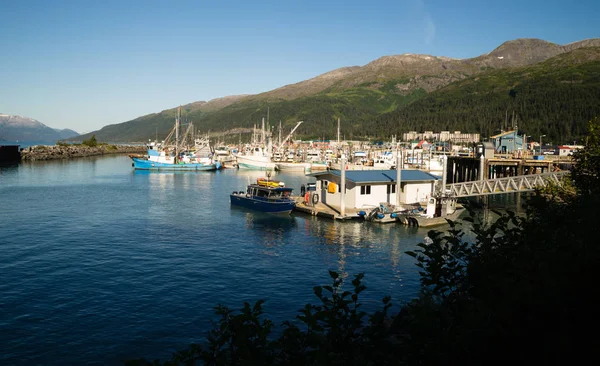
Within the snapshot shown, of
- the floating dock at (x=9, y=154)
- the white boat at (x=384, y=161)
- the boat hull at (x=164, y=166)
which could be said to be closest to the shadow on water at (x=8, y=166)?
the floating dock at (x=9, y=154)

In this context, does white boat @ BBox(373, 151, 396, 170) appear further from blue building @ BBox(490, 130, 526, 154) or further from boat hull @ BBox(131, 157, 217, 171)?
boat hull @ BBox(131, 157, 217, 171)

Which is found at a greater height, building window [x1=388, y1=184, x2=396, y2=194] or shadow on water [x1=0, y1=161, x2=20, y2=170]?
building window [x1=388, y1=184, x2=396, y2=194]

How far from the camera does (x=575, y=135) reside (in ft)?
486

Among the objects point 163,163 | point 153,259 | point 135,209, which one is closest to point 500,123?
point 163,163

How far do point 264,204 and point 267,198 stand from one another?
95 centimetres

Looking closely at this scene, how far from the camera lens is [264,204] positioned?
178 ft

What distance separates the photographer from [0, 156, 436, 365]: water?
20719mm

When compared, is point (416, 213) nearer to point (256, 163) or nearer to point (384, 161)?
point (384, 161)

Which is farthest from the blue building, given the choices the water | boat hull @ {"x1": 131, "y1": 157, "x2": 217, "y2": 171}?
boat hull @ {"x1": 131, "y1": 157, "x2": 217, "y2": 171}

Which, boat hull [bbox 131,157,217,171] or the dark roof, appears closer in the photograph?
the dark roof

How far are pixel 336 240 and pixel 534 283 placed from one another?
31756 mm

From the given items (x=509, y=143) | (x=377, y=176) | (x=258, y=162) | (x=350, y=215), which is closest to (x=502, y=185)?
(x=377, y=176)

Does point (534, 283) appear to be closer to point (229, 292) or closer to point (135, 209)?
point (229, 292)

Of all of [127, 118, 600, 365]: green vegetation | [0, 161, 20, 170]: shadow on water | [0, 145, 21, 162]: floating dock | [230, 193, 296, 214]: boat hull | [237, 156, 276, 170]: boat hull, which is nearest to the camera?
[127, 118, 600, 365]: green vegetation
